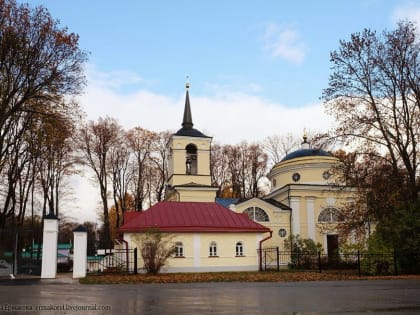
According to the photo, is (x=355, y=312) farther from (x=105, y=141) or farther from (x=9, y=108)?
(x=105, y=141)

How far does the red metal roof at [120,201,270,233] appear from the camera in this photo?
2594 cm

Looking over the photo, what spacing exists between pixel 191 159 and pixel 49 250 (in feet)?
58.3

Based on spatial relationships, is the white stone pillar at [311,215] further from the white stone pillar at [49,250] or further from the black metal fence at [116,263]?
Answer: the white stone pillar at [49,250]

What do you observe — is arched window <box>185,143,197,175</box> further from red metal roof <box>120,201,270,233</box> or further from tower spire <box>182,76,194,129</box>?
red metal roof <box>120,201,270,233</box>

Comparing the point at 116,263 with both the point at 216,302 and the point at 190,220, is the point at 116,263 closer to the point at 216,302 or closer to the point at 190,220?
the point at 190,220

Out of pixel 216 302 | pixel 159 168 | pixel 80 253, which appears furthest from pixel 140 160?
pixel 216 302

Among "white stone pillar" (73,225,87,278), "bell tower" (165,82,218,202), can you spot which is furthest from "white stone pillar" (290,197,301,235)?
"white stone pillar" (73,225,87,278)

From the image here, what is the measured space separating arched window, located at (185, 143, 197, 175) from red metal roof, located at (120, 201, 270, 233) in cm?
663

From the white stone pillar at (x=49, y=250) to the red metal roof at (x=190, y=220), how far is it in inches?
245

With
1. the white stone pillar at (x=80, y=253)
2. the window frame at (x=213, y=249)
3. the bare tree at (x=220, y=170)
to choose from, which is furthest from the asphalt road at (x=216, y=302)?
the bare tree at (x=220, y=170)

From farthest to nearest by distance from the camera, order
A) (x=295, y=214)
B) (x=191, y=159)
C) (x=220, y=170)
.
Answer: (x=220, y=170), (x=295, y=214), (x=191, y=159)

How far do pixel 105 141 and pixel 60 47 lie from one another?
18.8 metres

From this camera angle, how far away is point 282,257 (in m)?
33.5

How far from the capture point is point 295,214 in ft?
119
